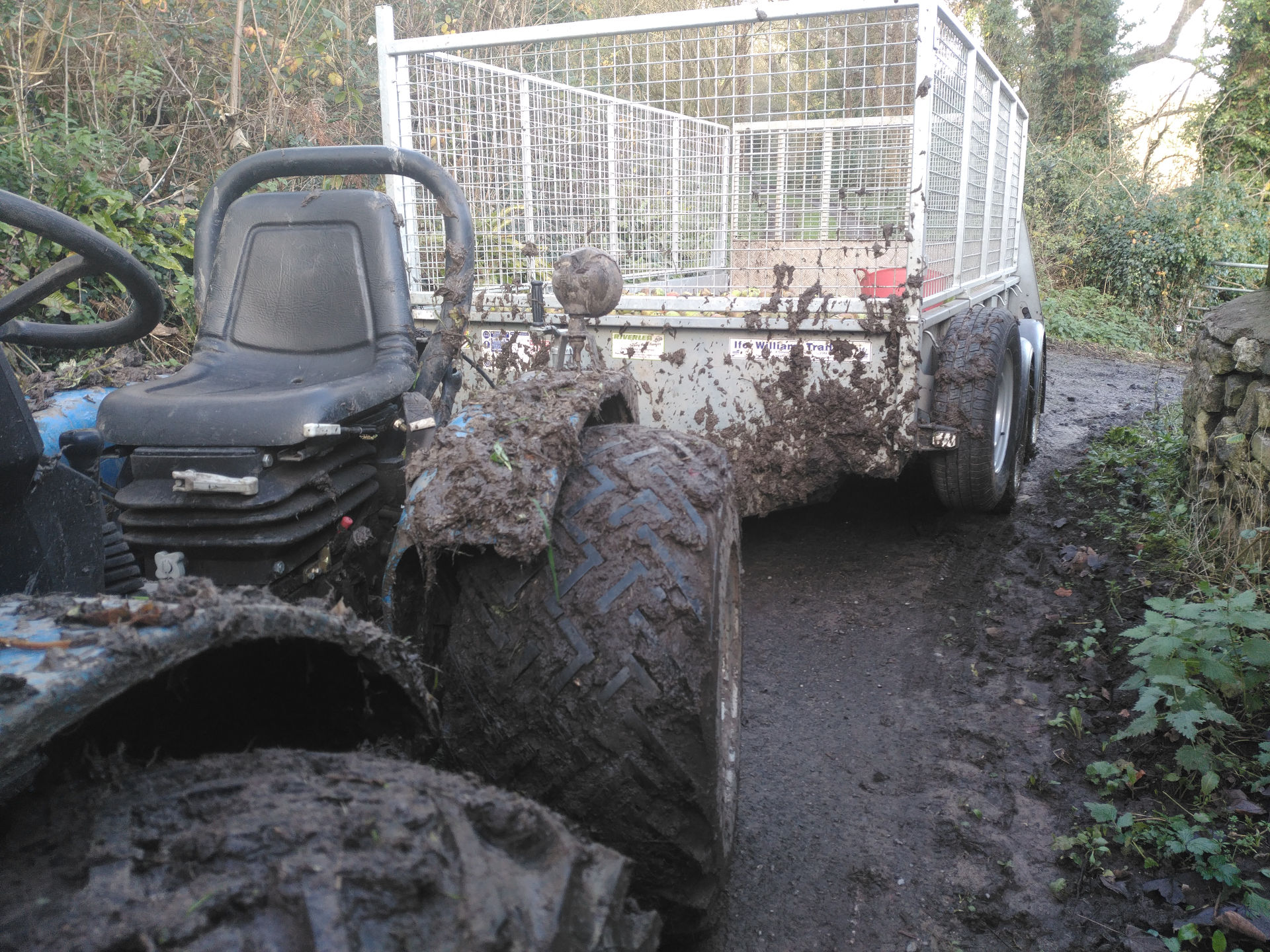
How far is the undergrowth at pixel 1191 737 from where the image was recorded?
2.33m

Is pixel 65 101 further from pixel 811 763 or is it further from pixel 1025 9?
pixel 1025 9

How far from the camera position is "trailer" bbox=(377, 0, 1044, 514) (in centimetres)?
378

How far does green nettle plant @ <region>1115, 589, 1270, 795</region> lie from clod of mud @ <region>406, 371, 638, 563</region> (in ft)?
6.50

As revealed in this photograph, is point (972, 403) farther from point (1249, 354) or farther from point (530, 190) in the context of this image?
point (530, 190)

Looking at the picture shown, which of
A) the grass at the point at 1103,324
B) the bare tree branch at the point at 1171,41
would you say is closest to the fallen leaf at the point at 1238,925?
the grass at the point at 1103,324

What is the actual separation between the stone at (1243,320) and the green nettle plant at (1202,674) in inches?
59.6

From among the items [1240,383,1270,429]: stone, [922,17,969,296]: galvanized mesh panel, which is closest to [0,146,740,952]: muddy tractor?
[922,17,969,296]: galvanized mesh panel

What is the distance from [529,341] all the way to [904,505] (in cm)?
235

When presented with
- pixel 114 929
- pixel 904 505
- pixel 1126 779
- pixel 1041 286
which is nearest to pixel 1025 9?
pixel 1041 286

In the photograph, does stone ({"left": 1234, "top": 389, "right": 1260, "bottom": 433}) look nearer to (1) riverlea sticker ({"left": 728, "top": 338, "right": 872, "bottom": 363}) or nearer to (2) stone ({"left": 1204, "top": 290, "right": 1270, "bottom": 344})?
(2) stone ({"left": 1204, "top": 290, "right": 1270, "bottom": 344})

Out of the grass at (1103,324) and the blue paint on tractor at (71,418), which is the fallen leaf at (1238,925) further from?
the grass at (1103,324)

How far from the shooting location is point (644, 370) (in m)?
4.17

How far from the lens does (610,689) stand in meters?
1.52

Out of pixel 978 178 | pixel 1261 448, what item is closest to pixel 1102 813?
pixel 1261 448
